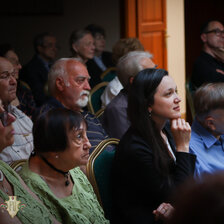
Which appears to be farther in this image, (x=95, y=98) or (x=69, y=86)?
(x=95, y=98)

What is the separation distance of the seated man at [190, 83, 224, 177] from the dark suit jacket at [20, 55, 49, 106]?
271 centimetres

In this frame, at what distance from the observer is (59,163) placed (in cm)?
180

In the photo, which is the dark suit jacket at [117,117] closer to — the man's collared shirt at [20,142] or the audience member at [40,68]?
the man's collared shirt at [20,142]

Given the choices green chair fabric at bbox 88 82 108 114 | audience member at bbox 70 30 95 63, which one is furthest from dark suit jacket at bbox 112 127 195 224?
audience member at bbox 70 30 95 63

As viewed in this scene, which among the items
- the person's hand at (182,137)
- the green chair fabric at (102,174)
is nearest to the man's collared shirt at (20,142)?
the green chair fabric at (102,174)

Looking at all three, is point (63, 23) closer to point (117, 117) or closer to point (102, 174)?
point (117, 117)

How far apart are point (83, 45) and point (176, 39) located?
1.42 meters

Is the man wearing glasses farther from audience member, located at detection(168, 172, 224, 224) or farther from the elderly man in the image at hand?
audience member, located at detection(168, 172, 224, 224)

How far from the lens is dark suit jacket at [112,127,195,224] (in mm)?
2033

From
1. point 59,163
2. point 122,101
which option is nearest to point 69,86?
point 122,101

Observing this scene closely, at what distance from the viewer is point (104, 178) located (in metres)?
2.13

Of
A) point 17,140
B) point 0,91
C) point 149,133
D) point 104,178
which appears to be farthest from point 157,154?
point 0,91

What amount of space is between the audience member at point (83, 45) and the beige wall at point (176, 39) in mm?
1164

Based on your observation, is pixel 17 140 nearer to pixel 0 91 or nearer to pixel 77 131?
pixel 0 91
